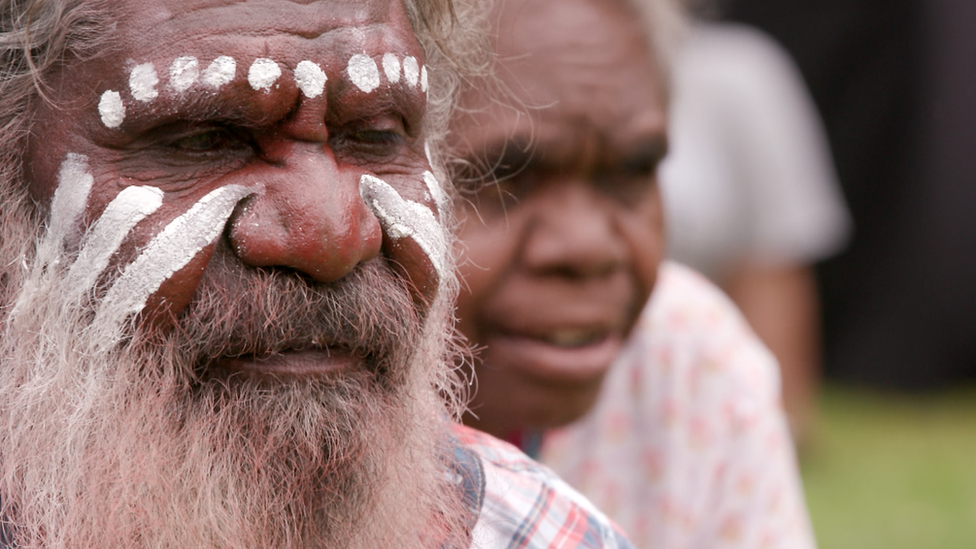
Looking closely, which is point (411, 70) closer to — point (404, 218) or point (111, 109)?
point (404, 218)

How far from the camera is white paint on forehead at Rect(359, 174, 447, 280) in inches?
62.9

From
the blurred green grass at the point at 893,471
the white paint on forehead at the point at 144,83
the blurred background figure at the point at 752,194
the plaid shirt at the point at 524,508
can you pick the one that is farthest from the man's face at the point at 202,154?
the blurred green grass at the point at 893,471

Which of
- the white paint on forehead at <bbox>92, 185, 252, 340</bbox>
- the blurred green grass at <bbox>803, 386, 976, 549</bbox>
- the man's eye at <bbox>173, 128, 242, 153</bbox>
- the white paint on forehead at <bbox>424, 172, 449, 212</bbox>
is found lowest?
the blurred green grass at <bbox>803, 386, 976, 549</bbox>

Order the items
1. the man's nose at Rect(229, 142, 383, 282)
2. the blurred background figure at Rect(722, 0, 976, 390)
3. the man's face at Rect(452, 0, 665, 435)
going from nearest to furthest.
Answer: the man's nose at Rect(229, 142, 383, 282), the man's face at Rect(452, 0, 665, 435), the blurred background figure at Rect(722, 0, 976, 390)

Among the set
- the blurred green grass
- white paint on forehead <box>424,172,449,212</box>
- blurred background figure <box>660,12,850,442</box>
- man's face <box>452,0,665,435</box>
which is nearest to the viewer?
white paint on forehead <box>424,172,449,212</box>

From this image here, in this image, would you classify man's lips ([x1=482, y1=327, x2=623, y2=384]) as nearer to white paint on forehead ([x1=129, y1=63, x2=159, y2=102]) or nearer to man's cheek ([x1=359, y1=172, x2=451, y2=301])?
man's cheek ([x1=359, y1=172, x2=451, y2=301])

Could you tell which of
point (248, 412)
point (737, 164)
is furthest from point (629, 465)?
point (737, 164)

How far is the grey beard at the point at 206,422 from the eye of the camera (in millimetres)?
1505

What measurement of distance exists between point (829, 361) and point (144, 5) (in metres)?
5.92

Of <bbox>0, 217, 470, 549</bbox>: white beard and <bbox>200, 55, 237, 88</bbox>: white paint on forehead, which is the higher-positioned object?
<bbox>200, 55, 237, 88</bbox>: white paint on forehead

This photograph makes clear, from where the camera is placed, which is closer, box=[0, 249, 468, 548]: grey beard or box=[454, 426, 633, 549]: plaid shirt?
box=[0, 249, 468, 548]: grey beard

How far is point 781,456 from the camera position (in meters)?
2.73

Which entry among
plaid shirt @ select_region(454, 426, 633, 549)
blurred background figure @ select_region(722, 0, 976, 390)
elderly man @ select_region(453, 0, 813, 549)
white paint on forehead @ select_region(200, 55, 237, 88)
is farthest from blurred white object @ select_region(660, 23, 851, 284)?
white paint on forehead @ select_region(200, 55, 237, 88)

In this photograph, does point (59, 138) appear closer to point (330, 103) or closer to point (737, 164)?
point (330, 103)
